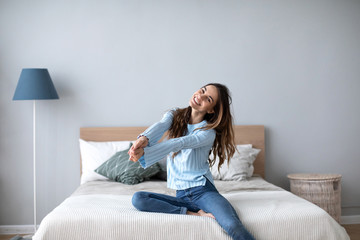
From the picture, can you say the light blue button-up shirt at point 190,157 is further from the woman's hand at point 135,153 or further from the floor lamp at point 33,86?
the floor lamp at point 33,86

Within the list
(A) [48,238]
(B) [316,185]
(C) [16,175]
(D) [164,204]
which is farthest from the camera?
(C) [16,175]

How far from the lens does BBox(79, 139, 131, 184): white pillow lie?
12.3 feet

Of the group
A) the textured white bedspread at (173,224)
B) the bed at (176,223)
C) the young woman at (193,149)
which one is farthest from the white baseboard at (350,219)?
the young woman at (193,149)

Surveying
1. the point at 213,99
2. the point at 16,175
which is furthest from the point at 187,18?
the point at 16,175

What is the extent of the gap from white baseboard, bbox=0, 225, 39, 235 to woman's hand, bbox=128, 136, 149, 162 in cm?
220

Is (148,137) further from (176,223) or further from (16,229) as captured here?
(16,229)

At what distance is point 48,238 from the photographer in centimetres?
229

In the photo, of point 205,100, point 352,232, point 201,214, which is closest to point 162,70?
point 205,100

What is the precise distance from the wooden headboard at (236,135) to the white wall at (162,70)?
0.26 ft

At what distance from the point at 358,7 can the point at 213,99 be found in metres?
2.37

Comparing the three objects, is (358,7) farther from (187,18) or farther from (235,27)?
(187,18)

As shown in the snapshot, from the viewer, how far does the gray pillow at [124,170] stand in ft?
11.6

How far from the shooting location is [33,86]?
3.72 meters

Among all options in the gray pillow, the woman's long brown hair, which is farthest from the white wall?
the woman's long brown hair
